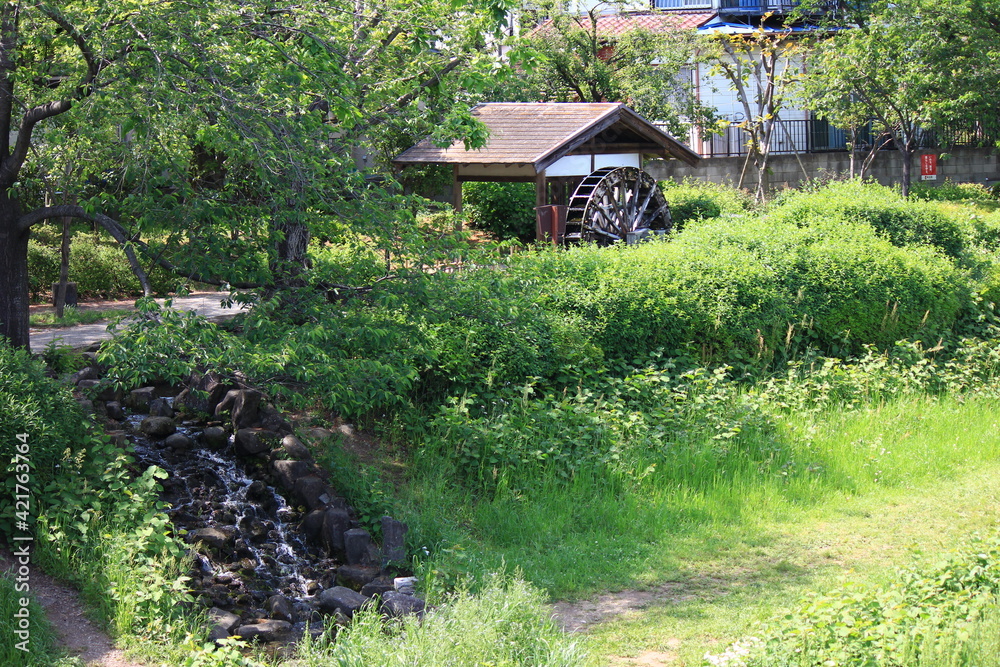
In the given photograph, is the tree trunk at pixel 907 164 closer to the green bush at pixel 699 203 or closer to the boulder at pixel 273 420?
the green bush at pixel 699 203

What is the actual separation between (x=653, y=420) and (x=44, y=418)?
21.8 ft

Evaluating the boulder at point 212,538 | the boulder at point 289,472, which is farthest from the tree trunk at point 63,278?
the boulder at point 212,538

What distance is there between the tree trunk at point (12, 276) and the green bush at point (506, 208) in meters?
17.0

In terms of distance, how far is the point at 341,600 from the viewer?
25.0 feet

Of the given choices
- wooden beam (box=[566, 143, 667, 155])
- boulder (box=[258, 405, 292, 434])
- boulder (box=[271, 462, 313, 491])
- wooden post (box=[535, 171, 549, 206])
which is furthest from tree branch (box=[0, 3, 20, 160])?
wooden beam (box=[566, 143, 667, 155])

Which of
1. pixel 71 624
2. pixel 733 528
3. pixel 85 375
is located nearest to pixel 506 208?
pixel 85 375

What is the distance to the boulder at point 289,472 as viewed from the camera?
9516mm

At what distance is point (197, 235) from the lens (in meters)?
8.88

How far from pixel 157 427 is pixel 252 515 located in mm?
1745

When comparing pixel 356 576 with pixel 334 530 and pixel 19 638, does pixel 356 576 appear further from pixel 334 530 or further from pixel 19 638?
pixel 19 638

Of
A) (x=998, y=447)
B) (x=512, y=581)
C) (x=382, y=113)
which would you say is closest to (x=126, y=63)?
(x=382, y=113)

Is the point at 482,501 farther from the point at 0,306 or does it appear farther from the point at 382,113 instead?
the point at 0,306

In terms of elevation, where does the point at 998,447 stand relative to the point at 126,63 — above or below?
below

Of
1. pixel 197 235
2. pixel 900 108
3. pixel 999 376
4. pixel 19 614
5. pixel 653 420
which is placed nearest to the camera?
pixel 19 614
